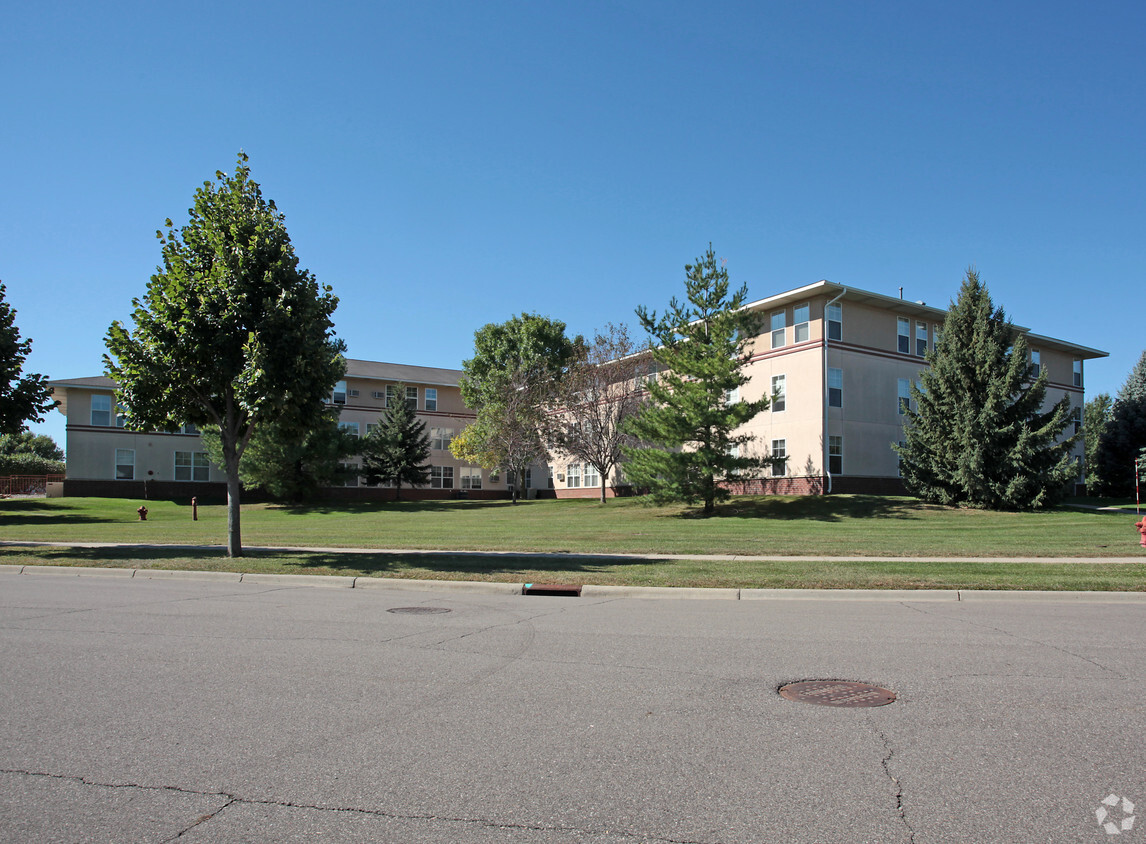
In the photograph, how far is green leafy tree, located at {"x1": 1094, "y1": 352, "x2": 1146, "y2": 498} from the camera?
143 feet

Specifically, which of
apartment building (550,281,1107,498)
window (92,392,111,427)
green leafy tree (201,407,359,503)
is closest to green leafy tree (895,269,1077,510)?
apartment building (550,281,1107,498)

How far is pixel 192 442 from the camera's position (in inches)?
2099

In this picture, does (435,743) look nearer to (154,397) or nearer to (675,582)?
(675,582)

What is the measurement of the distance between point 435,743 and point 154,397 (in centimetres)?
1527

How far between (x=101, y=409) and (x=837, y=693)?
55709 millimetres

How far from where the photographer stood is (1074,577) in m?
13.6

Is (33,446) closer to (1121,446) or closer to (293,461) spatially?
(293,461)

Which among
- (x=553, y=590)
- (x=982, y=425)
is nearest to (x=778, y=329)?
(x=982, y=425)

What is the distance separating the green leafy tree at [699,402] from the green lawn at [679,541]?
167 cm

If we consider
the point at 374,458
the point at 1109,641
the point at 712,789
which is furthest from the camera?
the point at 374,458

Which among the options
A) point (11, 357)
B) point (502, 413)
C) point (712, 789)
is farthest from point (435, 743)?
point (502, 413)

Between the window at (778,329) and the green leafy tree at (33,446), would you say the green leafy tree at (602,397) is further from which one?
the green leafy tree at (33,446)

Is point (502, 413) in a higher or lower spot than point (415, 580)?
higher

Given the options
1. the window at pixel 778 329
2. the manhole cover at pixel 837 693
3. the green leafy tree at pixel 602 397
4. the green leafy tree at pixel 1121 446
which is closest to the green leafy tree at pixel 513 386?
the green leafy tree at pixel 602 397
